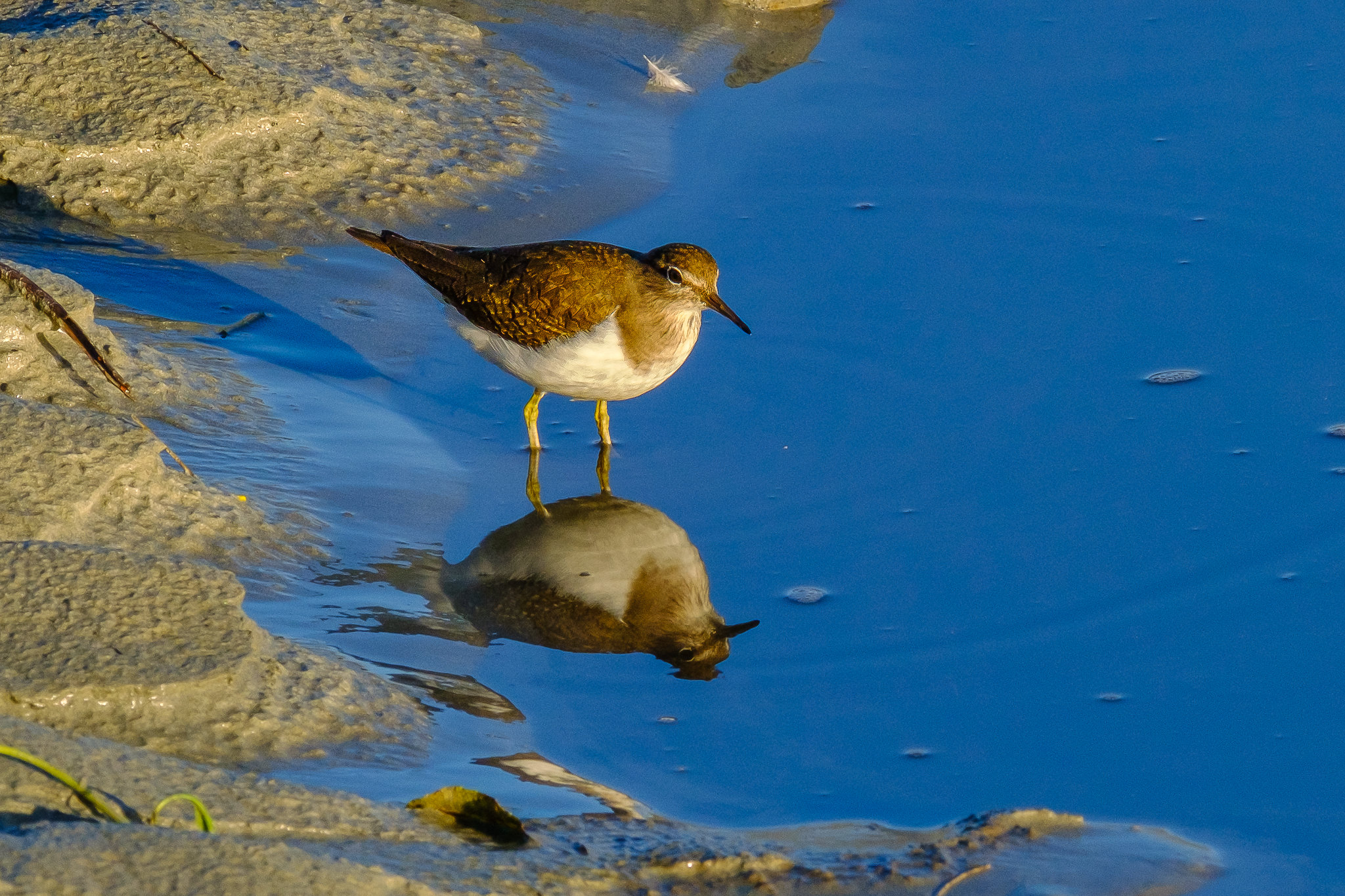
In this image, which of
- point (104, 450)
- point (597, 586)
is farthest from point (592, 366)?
point (104, 450)

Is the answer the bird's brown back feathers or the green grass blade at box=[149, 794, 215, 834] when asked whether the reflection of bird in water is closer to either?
the bird's brown back feathers

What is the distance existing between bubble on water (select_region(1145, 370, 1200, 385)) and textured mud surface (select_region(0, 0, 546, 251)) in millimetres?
3322

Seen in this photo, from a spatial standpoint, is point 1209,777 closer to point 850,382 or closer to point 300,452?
point 850,382

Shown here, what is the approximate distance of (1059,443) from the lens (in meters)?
4.85

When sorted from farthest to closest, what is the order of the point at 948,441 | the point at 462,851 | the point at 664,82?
the point at 664,82 < the point at 948,441 < the point at 462,851

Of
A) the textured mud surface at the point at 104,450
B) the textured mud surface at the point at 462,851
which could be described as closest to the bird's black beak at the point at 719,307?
the textured mud surface at the point at 104,450

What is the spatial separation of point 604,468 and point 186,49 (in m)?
3.28

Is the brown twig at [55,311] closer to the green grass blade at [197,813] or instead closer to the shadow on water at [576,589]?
the shadow on water at [576,589]

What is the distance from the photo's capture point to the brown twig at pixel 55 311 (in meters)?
4.20

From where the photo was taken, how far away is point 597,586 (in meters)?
4.37

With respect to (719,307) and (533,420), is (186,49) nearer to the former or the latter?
(533,420)

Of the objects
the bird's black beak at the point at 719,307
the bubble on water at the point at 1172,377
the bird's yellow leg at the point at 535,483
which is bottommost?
the bird's yellow leg at the point at 535,483

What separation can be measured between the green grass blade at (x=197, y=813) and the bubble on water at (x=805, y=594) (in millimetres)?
2048

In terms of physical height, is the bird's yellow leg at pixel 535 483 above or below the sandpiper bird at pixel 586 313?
below
